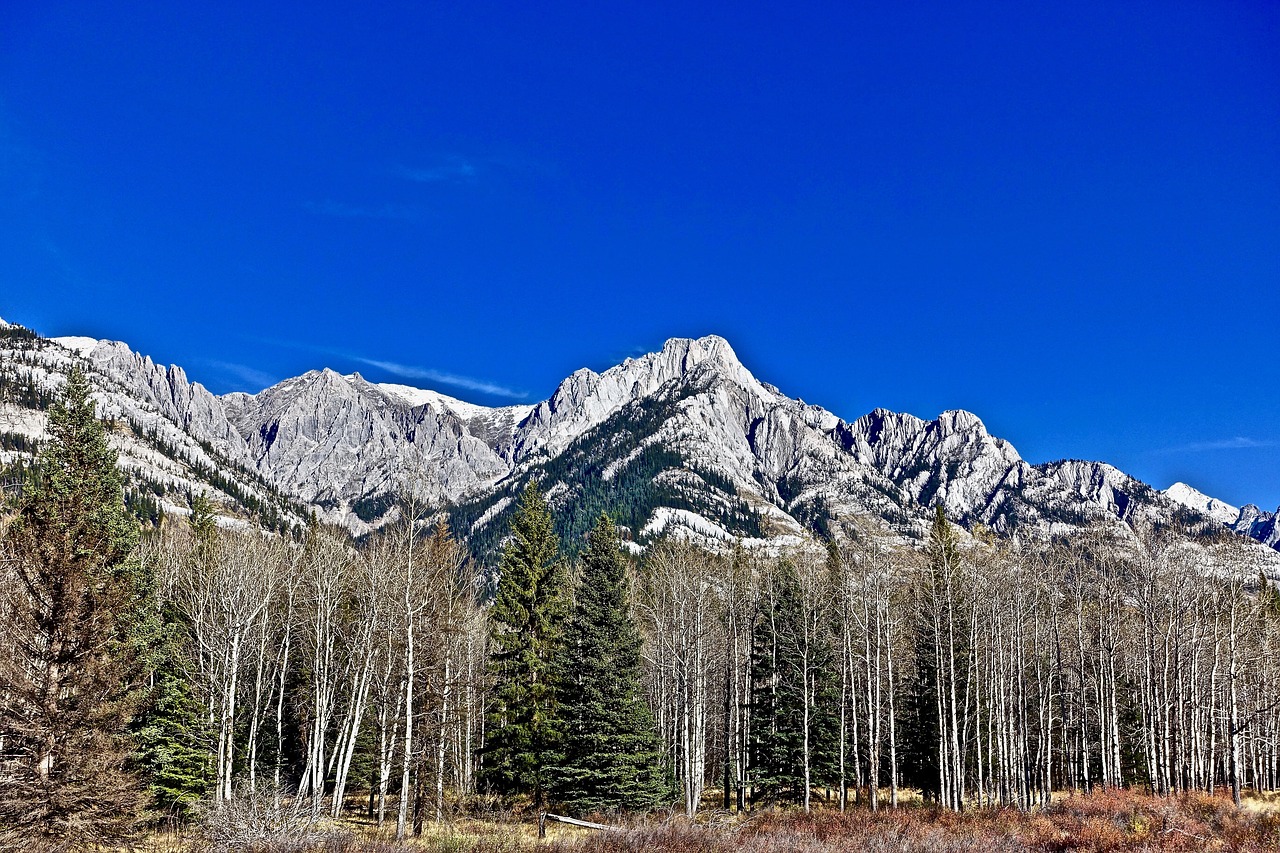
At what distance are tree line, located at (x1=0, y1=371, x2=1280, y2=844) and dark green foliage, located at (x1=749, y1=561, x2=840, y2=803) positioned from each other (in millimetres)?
223

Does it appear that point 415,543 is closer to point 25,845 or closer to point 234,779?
point 25,845

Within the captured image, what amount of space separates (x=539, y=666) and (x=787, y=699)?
47.8 feet

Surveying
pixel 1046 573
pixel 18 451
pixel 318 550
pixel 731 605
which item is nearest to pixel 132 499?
pixel 18 451

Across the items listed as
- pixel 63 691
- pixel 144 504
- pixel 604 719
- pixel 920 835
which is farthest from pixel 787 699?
pixel 144 504

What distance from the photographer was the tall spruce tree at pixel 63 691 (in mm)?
17688

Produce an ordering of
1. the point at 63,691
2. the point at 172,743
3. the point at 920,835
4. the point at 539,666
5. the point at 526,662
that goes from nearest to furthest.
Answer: the point at 63,691 < the point at 920,835 < the point at 172,743 < the point at 539,666 < the point at 526,662

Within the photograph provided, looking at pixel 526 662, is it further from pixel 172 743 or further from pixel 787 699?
pixel 787 699

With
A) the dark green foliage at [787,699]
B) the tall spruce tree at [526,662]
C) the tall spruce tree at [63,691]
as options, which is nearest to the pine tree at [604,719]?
the tall spruce tree at [526,662]

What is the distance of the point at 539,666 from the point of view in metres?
32.5

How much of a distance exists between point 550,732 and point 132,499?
675 ft

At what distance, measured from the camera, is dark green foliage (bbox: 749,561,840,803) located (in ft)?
121

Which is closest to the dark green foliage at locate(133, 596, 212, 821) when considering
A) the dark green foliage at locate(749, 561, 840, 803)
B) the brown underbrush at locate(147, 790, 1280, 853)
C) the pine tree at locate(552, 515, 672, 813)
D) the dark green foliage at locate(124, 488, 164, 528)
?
the brown underbrush at locate(147, 790, 1280, 853)

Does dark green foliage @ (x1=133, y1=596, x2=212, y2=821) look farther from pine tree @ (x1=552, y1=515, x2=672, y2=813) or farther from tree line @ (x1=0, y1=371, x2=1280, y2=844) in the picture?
pine tree @ (x1=552, y1=515, x2=672, y2=813)

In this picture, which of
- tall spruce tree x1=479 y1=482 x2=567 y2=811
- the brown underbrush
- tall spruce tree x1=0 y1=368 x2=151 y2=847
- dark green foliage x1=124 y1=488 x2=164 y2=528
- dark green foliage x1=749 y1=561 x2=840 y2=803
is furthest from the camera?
dark green foliage x1=124 y1=488 x2=164 y2=528
